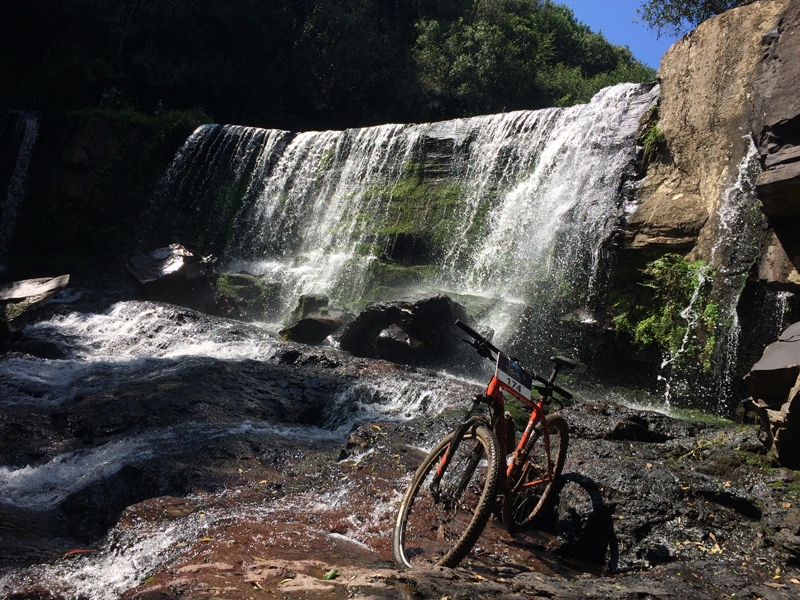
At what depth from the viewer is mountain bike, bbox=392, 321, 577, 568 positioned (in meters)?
3.27

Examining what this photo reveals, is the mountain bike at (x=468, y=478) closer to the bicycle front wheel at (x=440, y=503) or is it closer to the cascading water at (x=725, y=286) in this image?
the bicycle front wheel at (x=440, y=503)

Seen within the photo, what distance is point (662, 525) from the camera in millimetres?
4098

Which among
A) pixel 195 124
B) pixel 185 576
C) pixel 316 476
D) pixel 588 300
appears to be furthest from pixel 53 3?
pixel 185 576

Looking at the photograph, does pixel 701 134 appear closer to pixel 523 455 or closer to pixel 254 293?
pixel 523 455

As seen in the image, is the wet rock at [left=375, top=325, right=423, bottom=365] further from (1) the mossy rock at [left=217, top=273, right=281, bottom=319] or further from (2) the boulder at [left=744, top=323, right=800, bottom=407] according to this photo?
(2) the boulder at [left=744, top=323, right=800, bottom=407]

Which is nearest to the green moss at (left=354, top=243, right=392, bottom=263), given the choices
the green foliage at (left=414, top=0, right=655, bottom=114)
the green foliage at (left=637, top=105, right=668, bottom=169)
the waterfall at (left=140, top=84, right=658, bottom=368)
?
the waterfall at (left=140, top=84, right=658, bottom=368)

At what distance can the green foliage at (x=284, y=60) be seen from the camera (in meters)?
18.7

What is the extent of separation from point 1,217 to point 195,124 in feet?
18.8

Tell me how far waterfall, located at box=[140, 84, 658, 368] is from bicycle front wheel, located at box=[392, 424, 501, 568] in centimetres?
698

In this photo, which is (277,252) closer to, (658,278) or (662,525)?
(658,278)

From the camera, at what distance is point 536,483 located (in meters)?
4.05

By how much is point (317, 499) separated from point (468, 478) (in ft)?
4.34

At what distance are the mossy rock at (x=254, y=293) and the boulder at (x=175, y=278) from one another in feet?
1.28

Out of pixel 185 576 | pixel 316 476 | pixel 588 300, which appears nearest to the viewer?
pixel 185 576
